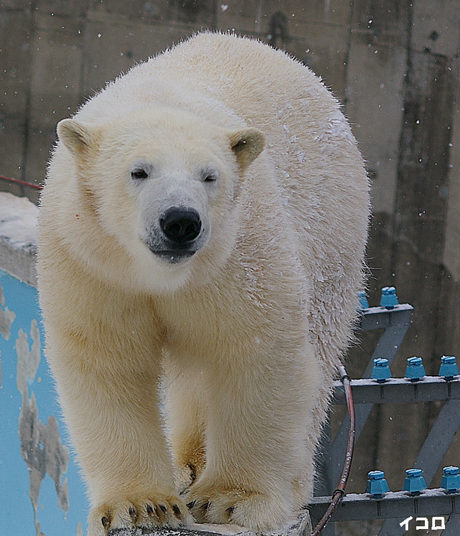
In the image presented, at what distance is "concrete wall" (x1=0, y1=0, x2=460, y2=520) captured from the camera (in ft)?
21.6

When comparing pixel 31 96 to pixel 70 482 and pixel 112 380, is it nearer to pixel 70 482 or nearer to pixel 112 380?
pixel 70 482

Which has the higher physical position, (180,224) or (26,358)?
(180,224)

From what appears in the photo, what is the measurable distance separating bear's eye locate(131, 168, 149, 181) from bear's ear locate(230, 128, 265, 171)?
29 centimetres

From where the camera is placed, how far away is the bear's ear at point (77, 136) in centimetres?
173

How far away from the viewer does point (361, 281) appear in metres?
2.95

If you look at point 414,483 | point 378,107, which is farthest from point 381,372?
point 378,107

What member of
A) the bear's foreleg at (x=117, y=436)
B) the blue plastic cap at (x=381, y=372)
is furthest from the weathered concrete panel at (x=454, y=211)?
the bear's foreleg at (x=117, y=436)

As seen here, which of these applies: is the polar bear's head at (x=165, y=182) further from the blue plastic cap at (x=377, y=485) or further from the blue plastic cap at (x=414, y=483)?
the blue plastic cap at (x=414, y=483)

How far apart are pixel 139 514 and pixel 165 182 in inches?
33.4

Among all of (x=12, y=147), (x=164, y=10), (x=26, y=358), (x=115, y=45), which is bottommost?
(x=26, y=358)

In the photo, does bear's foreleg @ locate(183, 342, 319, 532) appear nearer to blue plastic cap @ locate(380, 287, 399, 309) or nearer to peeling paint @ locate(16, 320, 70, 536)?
peeling paint @ locate(16, 320, 70, 536)

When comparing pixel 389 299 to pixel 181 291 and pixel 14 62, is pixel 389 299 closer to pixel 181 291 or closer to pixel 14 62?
pixel 181 291

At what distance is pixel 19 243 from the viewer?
3367mm

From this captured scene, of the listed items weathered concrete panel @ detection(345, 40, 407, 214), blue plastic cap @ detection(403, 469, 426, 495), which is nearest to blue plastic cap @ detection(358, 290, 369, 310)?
blue plastic cap @ detection(403, 469, 426, 495)
